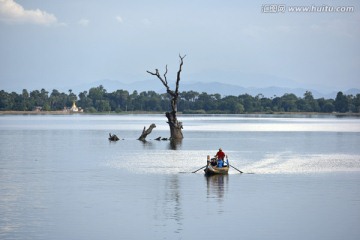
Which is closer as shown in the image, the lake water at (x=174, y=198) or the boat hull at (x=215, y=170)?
the lake water at (x=174, y=198)

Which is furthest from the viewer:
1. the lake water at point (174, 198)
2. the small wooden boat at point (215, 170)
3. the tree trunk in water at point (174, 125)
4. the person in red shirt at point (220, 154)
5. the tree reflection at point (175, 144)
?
the tree trunk in water at point (174, 125)

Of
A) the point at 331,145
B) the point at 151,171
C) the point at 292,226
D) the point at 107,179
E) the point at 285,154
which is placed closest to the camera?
the point at 292,226

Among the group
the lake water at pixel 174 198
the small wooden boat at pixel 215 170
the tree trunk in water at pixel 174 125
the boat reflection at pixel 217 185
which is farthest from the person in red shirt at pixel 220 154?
the tree trunk in water at pixel 174 125

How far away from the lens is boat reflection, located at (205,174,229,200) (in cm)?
3421

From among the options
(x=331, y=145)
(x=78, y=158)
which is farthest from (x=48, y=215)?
(x=331, y=145)

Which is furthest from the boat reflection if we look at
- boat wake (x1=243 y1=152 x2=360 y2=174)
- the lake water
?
boat wake (x1=243 y1=152 x2=360 y2=174)

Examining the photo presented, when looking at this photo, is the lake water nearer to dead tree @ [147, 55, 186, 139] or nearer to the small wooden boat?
the small wooden boat

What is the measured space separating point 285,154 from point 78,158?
17.1 metres

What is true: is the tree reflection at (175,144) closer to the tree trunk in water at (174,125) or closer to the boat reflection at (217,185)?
the tree trunk in water at (174,125)

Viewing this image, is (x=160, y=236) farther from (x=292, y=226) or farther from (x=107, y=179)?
(x=107, y=179)

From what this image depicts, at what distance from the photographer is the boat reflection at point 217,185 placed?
34.2 m

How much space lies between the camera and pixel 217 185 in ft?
124

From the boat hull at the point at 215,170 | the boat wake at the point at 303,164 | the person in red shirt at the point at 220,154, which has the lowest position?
the boat wake at the point at 303,164

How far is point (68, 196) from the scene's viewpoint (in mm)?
33344
